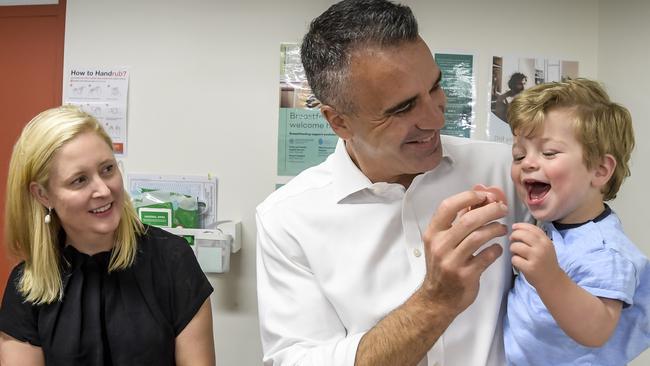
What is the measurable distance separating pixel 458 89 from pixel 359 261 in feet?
3.98

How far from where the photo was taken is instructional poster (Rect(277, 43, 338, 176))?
204cm

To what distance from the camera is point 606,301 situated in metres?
0.88

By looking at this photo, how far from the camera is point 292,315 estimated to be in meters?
1.06

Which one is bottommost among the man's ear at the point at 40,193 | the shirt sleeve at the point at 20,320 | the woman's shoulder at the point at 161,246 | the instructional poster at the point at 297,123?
the shirt sleeve at the point at 20,320

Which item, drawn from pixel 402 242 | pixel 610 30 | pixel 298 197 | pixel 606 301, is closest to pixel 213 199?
pixel 298 197

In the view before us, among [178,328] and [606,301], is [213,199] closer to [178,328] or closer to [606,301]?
[178,328]

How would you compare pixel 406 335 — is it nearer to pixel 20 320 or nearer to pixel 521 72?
pixel 20 320

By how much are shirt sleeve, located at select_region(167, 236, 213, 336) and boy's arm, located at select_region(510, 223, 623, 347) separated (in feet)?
3.24

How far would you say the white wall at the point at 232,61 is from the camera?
201 centimetres

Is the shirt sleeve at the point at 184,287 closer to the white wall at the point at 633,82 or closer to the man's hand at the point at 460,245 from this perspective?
the man's hand at the point at 460,245

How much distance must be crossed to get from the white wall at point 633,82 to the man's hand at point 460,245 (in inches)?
44.2

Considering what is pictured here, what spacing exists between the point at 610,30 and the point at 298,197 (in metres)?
1.50

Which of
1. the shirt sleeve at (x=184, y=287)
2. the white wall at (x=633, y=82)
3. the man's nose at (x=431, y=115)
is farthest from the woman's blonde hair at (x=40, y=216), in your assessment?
the white wall at (x=633, y=82)

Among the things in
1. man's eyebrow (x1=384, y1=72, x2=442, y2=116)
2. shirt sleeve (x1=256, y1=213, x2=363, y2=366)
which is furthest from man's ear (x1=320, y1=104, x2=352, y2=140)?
shirt sleeve (x1=256, y1=213, x2=363, y2=366)
